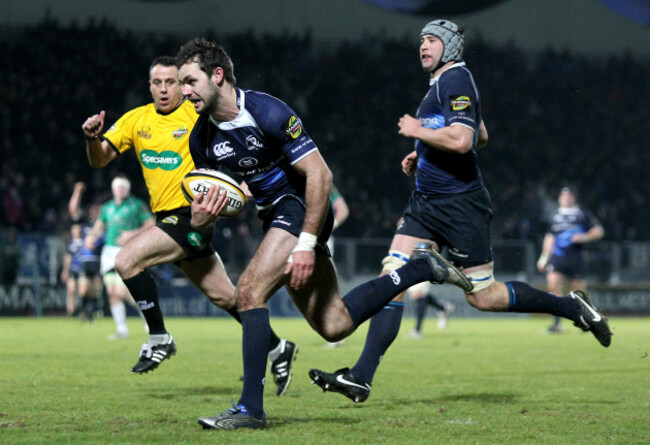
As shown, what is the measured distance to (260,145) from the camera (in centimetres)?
547

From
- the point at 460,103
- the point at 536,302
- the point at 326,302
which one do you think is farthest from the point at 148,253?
the point at 536,302

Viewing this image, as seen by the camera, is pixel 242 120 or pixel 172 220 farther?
pixel 172 220

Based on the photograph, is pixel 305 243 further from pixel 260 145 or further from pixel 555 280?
pixel 555 280

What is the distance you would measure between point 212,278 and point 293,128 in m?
2.49

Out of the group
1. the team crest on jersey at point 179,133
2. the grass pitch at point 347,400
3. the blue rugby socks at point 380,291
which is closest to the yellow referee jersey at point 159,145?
the team crest on jersey at point 179,133

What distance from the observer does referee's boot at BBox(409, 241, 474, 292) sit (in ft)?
19.7

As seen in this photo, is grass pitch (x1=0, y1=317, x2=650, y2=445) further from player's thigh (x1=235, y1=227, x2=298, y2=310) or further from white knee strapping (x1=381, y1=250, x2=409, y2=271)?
white knee strapping (x1=381, y1=250, x2=409, y2=271)

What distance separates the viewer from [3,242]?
21.1 m

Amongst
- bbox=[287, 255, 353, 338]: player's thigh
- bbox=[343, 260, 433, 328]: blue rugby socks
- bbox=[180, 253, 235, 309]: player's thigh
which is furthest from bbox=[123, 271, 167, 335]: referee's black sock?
bbox=[343, 260, 433, 328]: blue rugby socks

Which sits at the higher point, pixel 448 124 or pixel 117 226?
pixel 448 124

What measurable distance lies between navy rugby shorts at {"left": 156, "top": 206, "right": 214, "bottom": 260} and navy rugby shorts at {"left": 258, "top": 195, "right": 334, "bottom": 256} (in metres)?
1.62

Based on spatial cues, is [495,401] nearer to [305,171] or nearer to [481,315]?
[305,171]

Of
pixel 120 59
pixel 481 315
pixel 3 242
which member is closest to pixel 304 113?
pixel 120 59

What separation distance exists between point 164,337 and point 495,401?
2.45 m
